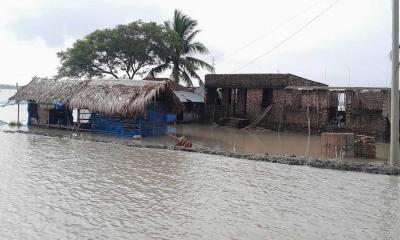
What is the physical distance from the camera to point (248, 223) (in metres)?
7.43

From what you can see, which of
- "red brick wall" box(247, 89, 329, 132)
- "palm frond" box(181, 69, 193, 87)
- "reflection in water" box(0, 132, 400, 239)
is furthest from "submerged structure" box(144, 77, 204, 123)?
"reflection in water" box(0, 132, 400, 239)

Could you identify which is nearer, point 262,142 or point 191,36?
point 262,142

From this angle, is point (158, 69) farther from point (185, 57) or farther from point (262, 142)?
point (262, 142)

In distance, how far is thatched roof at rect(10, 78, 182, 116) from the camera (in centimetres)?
1952

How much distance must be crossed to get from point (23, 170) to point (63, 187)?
246 centimetres

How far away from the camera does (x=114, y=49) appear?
32562 mm

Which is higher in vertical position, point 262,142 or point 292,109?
point 292,109

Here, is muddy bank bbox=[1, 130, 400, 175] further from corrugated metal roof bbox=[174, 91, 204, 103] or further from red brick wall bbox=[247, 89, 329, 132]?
corrugated metal roof bbox=[174, 91, 204, 103]

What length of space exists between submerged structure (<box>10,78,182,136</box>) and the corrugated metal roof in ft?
26.0

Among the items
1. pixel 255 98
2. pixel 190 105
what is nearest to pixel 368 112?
pixel 255 98

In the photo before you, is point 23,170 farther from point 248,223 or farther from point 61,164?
point 248,223

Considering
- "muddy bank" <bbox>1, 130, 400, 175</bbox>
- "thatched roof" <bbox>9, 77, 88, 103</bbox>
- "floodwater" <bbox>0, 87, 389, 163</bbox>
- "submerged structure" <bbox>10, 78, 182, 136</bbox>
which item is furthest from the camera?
"thatched roof" <bbox>9, 77, 88, 103</bbox>

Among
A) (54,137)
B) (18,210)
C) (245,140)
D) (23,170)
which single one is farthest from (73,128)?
(18,210)

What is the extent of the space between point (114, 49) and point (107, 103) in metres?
13.4
